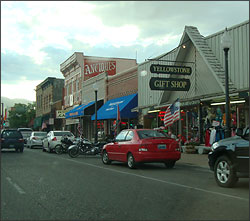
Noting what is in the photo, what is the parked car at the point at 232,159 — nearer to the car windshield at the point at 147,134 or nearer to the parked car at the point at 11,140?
the car windshield at the point at 147,134

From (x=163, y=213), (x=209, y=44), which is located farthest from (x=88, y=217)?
(x=209, y=44)

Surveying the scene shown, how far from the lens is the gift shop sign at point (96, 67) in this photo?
41.2 meters

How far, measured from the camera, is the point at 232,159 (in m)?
8.27

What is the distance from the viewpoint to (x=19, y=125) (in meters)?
80.6

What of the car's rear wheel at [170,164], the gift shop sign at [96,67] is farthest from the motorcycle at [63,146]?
the gift shop sign at [96,67]

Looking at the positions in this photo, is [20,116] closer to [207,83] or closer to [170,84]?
[170,84]

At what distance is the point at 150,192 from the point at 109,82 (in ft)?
80.6

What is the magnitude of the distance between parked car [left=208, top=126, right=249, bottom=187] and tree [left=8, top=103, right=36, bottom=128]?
73.9 meters

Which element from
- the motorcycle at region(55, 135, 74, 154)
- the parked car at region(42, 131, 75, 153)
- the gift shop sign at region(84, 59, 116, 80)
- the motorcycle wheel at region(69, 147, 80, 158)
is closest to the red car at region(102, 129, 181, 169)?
the motorcycle wheel at region(69, 147, 80, 158)

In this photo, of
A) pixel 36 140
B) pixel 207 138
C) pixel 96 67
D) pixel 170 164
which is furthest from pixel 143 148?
pixel 96 67

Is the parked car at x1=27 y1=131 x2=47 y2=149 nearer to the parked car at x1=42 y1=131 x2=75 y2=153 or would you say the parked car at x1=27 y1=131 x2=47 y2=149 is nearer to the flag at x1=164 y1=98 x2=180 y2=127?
the parked car at x1=42 y1=131 x2=75 y2=153

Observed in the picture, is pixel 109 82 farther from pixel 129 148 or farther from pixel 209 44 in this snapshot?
pixel 129 148

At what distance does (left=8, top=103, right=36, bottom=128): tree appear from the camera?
260 feet

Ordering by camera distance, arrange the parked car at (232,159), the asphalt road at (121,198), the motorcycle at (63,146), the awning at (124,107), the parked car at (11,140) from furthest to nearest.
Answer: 1. the awning at (124,107)
2. the parked car at (11,140)
3. the motorcycle at (63,146)
4. the parked car at (232,159)
5. the asphalt road at (121,198)
